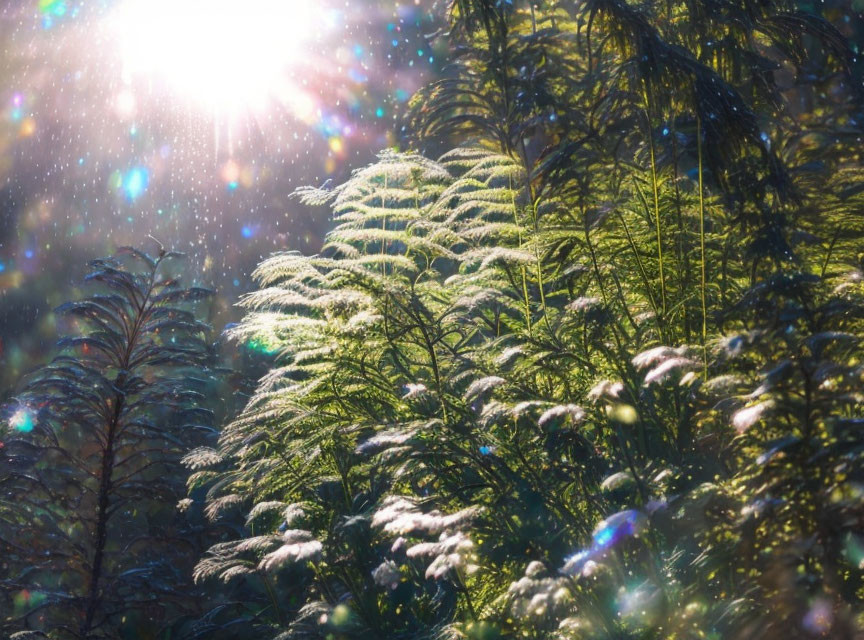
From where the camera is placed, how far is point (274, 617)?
11.5ft

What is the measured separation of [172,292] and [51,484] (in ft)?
4.09

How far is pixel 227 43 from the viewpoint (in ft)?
29.6

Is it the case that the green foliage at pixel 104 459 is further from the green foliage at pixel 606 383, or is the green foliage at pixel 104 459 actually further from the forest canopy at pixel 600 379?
the green foliage at pixel 606 383

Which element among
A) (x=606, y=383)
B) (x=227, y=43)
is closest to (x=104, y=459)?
(x=606, y=383)

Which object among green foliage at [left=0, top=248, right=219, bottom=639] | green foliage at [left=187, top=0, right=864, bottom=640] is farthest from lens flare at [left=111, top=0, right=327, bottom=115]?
green foliage at [left=187, top=0, right=864, bottom=640]

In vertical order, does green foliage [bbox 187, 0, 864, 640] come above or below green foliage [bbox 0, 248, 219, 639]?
below

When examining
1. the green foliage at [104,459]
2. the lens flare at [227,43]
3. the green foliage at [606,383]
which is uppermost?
the lens flare at [227,43]

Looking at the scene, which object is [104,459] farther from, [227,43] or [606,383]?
[227,43]

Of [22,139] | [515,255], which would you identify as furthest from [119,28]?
[515,255]

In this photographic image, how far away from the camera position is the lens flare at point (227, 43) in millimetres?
8945

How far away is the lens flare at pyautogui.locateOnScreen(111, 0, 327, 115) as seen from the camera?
8945 mm

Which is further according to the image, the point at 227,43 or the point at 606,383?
the point at 227,43

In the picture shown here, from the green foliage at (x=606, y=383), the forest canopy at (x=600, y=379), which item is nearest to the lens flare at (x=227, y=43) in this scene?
the forest canopy at (x=600, y=379)

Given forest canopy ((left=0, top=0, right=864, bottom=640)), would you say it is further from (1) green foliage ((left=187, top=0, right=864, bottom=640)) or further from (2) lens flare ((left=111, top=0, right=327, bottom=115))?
(2) lens flare ((left=111, top=0, right=327, bottom=115))
